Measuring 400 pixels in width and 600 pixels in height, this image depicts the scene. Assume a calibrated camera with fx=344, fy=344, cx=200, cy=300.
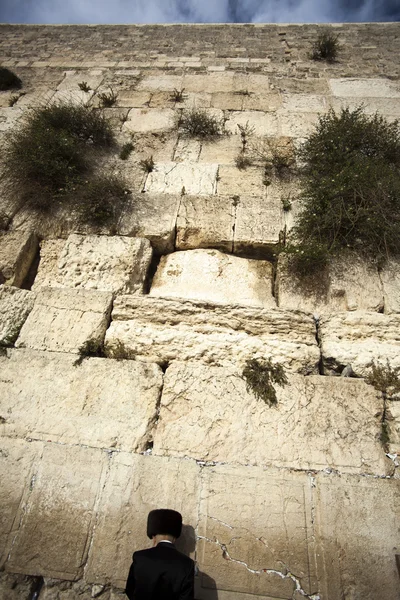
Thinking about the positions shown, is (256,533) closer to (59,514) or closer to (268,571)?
(268,571)

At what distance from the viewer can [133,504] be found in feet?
7.57

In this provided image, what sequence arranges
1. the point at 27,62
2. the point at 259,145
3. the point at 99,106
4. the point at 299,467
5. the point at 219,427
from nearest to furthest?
the point at 299,467 < the point at 219,427 < the point at 259,145 < the point at 99,106 < the point at 27,62

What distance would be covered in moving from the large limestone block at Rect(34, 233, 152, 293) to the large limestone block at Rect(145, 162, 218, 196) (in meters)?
0.98

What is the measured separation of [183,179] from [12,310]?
2.60 meters

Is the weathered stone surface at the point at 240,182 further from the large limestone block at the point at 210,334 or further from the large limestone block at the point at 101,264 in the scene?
the large limestone block at the point at 210,334

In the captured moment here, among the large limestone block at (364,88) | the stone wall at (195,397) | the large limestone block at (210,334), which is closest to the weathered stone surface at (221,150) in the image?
the stone wall at (195,397)

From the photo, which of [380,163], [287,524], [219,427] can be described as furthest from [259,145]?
[287,524]

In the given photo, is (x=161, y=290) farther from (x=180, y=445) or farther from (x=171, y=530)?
(x=171, y=530)

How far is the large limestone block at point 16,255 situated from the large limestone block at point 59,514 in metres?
1.90

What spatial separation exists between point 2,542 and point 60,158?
401cm

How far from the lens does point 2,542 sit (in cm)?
223

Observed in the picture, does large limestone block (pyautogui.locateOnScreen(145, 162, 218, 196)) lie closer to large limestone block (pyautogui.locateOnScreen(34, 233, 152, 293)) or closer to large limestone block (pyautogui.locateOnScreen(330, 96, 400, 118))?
large limestone block (pyautogui.locateOnScreen(34, 233, 152, 293))

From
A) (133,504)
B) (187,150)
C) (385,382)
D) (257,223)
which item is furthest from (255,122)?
(133,504)

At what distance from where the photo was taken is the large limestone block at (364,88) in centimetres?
568
